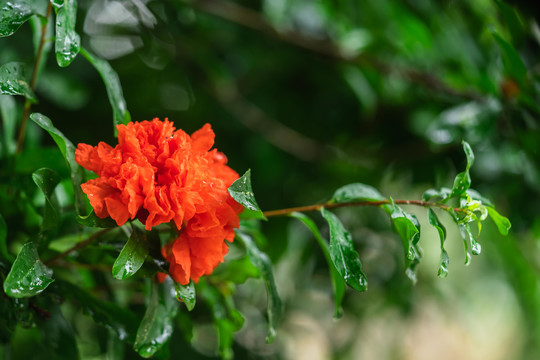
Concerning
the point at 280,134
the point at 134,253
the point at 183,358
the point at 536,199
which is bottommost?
the point at 183,358

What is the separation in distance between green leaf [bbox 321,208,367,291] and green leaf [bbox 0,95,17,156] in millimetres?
301

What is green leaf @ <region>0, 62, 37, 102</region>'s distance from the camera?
13.3 inches

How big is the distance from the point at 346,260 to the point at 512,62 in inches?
13.7

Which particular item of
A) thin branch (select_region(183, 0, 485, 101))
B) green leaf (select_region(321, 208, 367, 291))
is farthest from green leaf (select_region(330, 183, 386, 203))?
thin branch (select_region(183, 0, 485, 101))

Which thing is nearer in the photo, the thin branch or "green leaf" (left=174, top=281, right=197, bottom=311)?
"green leaf" (left=174, top=281, right=197, bottom=311)

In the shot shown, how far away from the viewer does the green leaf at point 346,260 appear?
34cm

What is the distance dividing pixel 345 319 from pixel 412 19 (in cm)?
61

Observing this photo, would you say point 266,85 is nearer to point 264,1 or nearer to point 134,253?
point 264,1

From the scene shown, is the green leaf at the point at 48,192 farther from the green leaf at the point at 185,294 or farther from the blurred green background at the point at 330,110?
the blurred green background at the point at 330,110

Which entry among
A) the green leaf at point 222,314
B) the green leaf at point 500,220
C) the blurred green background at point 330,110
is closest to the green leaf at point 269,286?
the green leaf at point 222,314

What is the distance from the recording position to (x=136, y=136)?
0.30 m

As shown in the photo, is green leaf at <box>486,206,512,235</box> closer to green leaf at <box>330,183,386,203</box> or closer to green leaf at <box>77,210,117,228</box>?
green leaf at <box>330,183,386,203</box>

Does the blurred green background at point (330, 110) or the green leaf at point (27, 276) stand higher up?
the green leaf at point (27, 276)

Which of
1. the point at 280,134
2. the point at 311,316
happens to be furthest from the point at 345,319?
the point at 280,134
